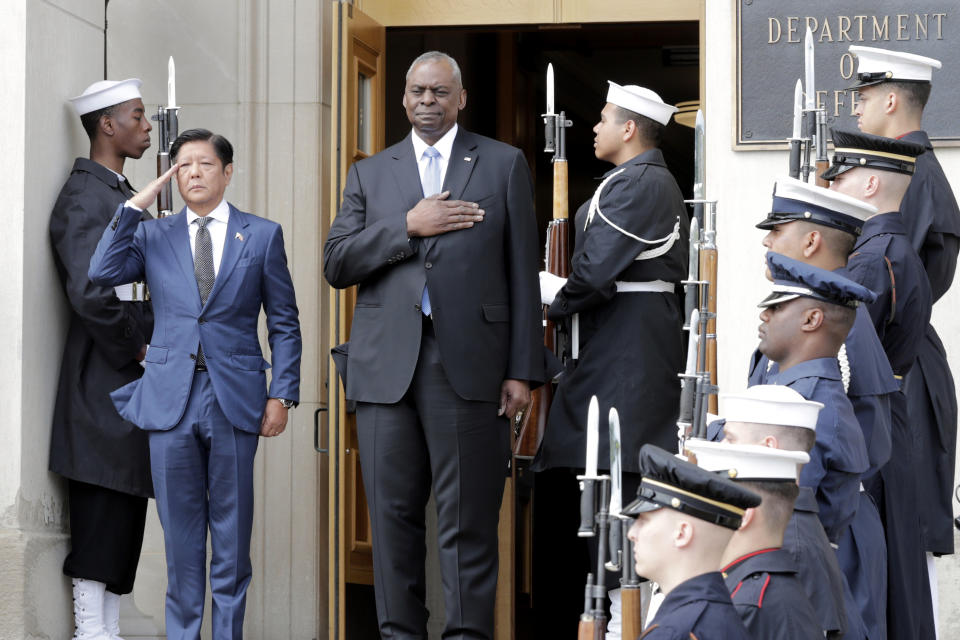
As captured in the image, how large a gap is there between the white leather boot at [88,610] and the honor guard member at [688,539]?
347cm

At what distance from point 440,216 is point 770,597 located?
2.41 meters

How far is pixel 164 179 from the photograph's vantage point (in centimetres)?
605

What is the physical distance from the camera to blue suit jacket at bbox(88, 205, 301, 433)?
5941 mm

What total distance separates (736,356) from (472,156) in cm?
159

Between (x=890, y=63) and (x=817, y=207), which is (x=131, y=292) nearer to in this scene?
(x=817, y=207)

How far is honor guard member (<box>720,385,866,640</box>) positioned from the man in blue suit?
2329 mm

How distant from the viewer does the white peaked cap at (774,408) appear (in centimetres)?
412

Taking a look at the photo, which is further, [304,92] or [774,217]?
A: [304,92]

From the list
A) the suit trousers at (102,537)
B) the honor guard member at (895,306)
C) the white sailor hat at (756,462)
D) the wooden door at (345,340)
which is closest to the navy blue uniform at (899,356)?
the honor guard member at (895,306)

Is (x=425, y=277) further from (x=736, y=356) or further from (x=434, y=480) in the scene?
(x=736, y=356)

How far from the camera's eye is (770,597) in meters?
3.69

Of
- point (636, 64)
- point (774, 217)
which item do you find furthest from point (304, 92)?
point (636, 64)

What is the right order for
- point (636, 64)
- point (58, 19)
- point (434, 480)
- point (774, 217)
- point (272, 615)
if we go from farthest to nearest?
point (636, 64) < point (272, 615) < point (58, 19) < point (434, 480) < point (774, 217)

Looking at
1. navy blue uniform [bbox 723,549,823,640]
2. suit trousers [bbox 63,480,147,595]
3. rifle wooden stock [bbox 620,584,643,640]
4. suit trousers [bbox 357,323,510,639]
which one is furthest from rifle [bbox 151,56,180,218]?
navy blue uniform [bbox 723,549,823,640]
